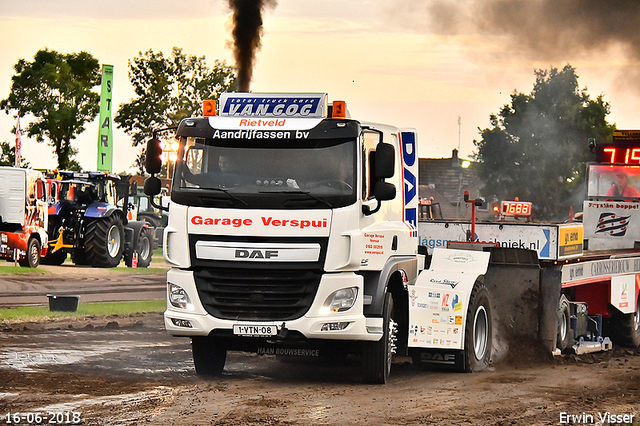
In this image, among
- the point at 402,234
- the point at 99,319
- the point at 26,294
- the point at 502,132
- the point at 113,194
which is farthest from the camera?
the point at 502,132

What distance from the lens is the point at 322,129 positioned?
35.8 ft

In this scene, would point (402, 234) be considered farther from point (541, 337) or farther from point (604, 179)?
point (604, 179)

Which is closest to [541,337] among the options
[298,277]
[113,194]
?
[298,277]

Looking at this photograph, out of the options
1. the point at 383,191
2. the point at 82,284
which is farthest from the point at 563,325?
the point at 82,284

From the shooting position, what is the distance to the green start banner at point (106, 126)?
38.0 meters

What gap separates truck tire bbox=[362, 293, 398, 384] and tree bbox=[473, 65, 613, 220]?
5318 centimetres

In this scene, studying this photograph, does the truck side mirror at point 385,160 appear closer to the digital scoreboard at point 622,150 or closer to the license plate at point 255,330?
the license plate at point 255,330

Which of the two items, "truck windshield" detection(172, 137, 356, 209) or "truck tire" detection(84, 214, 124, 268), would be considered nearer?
"truck windshield" detection(172, 137, 356, 209)

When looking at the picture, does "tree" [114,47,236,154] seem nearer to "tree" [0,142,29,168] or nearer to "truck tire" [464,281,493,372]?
"tree" [0,142,29,168]

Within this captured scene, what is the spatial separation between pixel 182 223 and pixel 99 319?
7699mm

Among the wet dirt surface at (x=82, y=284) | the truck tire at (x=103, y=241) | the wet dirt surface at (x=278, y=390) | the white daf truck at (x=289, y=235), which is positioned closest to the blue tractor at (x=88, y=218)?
the truck tire at (x=103, y=241)

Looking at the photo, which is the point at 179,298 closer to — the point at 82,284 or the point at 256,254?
the point at 256,254

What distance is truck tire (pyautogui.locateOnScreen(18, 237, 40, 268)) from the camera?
27547 mm

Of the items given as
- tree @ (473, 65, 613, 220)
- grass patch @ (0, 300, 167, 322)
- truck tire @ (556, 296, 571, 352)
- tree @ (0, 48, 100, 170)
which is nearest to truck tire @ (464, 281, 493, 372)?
truck tire @ (556, 296, 571, 352)
